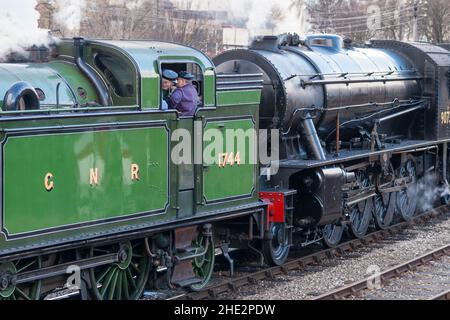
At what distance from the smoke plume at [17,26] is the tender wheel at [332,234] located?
577cm

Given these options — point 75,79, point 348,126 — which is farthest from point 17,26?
point 348,126

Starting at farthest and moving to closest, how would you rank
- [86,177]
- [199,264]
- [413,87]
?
[413,87] → [199,264] → [86,177]

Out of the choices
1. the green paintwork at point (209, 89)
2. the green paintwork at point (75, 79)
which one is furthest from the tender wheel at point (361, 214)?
the green paintwork at point (75, 79)

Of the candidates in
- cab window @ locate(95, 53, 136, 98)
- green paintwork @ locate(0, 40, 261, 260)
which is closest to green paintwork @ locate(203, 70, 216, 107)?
green paintwork @ locate(0, 40, 261, 260)

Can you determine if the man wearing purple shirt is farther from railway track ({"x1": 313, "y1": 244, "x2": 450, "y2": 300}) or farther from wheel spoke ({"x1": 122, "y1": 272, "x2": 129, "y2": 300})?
railway track ({"x1": 313, "y1": 244, "x2": 450, "y2": 300})

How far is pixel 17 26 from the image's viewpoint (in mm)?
7762

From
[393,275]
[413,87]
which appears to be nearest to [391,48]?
[413,87]

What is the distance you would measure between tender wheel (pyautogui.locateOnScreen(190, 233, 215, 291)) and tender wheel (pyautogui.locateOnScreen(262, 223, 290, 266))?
1249 millimetres

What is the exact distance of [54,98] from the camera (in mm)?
7887

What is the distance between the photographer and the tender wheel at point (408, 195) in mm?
15086

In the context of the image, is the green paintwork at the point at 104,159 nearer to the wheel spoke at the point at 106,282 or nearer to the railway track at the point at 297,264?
the wheel spoke at the point at 106,282

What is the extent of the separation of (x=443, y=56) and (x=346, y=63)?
3.83 meters
